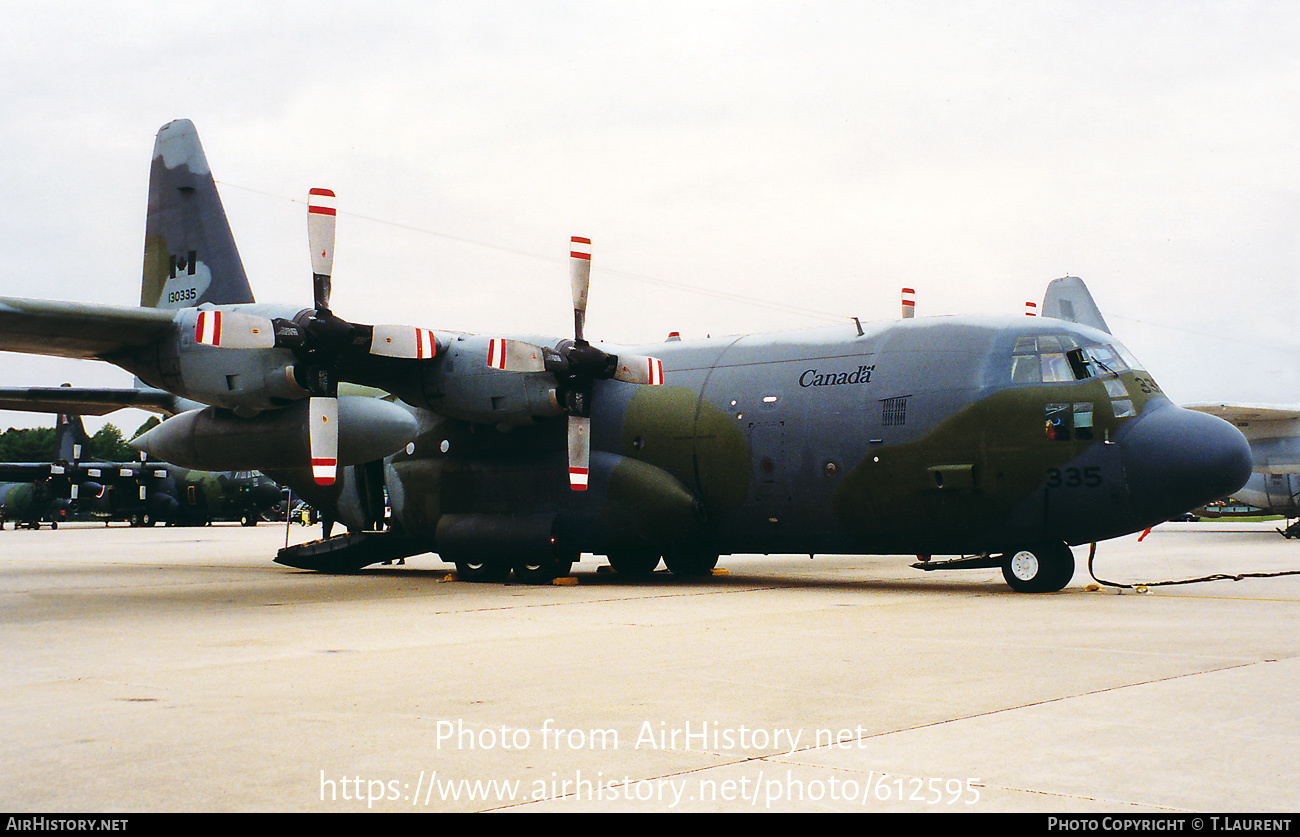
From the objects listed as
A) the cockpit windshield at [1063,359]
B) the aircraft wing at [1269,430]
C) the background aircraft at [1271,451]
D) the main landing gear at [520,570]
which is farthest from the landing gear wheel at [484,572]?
the aircraft wing at [1269,430]

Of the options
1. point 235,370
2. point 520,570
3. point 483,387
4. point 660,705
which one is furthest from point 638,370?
point 660,705

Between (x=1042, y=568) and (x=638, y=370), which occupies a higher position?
(x=638, y=370)

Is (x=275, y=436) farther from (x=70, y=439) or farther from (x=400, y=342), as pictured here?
(x=70, y=439)

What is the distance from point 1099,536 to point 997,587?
2207mm

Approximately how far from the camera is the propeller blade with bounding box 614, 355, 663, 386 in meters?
16.8

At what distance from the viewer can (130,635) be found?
10680 millimetres

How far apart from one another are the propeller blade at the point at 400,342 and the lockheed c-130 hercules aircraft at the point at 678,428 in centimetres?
3

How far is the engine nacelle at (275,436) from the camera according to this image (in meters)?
15.6

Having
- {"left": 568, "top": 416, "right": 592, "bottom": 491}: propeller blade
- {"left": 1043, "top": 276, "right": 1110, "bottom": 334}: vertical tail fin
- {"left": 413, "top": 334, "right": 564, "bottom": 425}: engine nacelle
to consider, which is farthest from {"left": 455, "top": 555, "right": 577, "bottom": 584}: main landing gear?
{"left": 1043, "top": 276, "right": 1110, "bottom": 334}: vertical tail fin

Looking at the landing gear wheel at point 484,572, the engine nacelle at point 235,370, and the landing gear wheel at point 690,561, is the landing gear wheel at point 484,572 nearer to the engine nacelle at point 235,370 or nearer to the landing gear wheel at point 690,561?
the landing gear wheel at point 690,561

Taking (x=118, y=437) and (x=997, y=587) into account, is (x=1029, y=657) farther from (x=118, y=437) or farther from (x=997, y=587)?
(x=118, y=437)

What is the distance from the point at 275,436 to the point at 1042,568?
1070 cm

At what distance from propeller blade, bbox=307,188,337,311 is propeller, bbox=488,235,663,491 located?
243 cm

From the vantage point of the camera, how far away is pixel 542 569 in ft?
57.4
